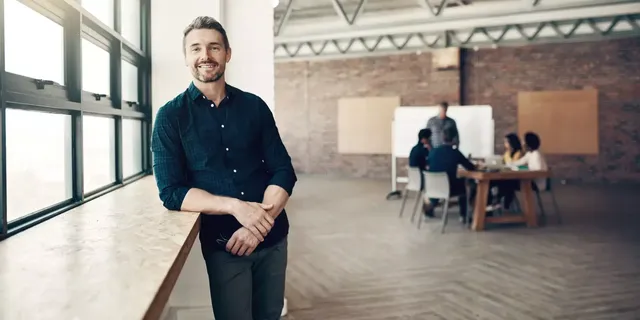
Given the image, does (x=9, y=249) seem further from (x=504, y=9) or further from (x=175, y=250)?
(x=504, y=9)

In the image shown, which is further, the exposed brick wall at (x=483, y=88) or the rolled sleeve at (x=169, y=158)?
the exposed brick wall at (x=483, y=88)

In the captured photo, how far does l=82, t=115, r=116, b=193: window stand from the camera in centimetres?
263

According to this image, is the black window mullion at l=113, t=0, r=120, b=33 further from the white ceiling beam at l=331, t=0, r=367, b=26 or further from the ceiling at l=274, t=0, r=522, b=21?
the white ceiling beam at l=331, t=0, r=367, b=26

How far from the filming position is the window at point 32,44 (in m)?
1.81

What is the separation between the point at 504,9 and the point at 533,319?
284 inches

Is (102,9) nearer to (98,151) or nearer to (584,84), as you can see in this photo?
(98,151)

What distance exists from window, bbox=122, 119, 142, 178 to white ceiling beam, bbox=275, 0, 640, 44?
730 centimetres

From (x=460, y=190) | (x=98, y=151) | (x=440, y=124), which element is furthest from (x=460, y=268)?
(x=440, y=124)

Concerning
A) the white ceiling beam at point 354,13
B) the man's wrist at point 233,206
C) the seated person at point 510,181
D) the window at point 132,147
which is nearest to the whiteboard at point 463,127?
the seated person at point 510,181

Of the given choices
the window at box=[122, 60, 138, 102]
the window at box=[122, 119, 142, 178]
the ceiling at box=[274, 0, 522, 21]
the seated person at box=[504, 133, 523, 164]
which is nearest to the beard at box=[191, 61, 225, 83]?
the window at box=[122, 60, 138, 102]

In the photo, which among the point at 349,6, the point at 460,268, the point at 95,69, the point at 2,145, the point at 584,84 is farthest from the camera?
the point at 349,6

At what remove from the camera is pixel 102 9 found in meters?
2.90

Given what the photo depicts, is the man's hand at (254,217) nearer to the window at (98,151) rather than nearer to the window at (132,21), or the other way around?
the window at (98,151)

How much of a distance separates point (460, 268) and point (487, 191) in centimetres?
198
